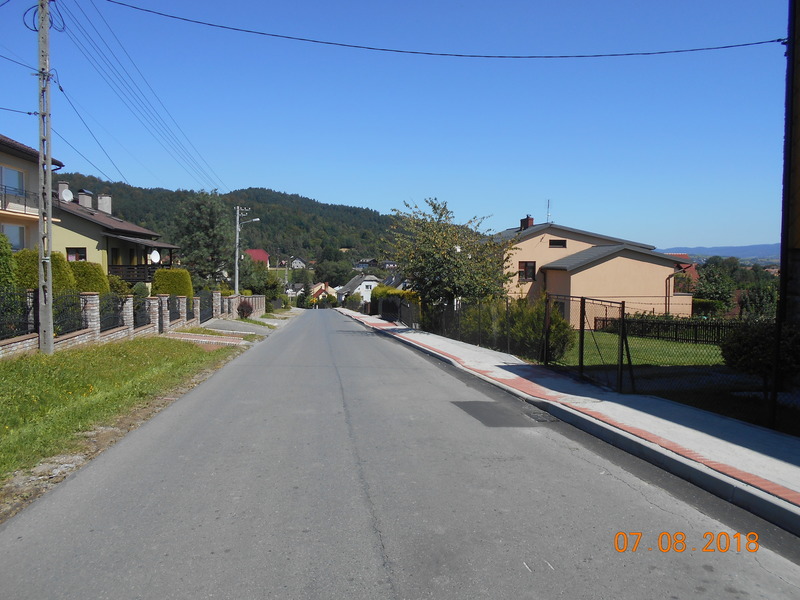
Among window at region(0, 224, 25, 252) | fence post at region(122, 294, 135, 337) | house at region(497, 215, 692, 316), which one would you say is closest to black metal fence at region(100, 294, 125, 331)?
fence post at region(122, 294, 135, 337)

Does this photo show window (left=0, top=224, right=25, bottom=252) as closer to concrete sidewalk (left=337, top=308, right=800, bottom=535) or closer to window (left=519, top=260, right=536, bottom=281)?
concrete sidewalk (left=337, top=308, right=800, bottom=535)

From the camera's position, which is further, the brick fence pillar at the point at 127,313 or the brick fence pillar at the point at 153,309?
the brick fence pillar at the point at 153,309

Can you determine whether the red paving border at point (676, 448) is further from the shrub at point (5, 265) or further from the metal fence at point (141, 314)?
the metal fence at point (141, 314)

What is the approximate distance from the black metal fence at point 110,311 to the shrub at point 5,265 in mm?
3425

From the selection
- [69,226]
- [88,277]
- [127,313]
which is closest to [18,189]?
[69,226]

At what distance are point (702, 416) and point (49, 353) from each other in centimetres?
1327

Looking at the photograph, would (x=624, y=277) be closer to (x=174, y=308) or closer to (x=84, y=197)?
(x=174, y=308)

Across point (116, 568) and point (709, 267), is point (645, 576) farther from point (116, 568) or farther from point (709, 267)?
point (709, 267)

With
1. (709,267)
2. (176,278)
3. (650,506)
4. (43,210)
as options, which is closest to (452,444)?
(650,506)

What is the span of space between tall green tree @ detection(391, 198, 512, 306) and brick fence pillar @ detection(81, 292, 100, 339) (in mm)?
14537

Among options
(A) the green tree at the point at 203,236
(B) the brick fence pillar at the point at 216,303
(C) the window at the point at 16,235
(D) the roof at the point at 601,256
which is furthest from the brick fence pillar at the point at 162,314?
(A) the green tree at the point at 203,236

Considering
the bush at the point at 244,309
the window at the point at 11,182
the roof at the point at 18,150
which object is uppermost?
the roof at the point at 18,150

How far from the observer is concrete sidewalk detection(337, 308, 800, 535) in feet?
18.7

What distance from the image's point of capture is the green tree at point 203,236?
59875 millimetres
